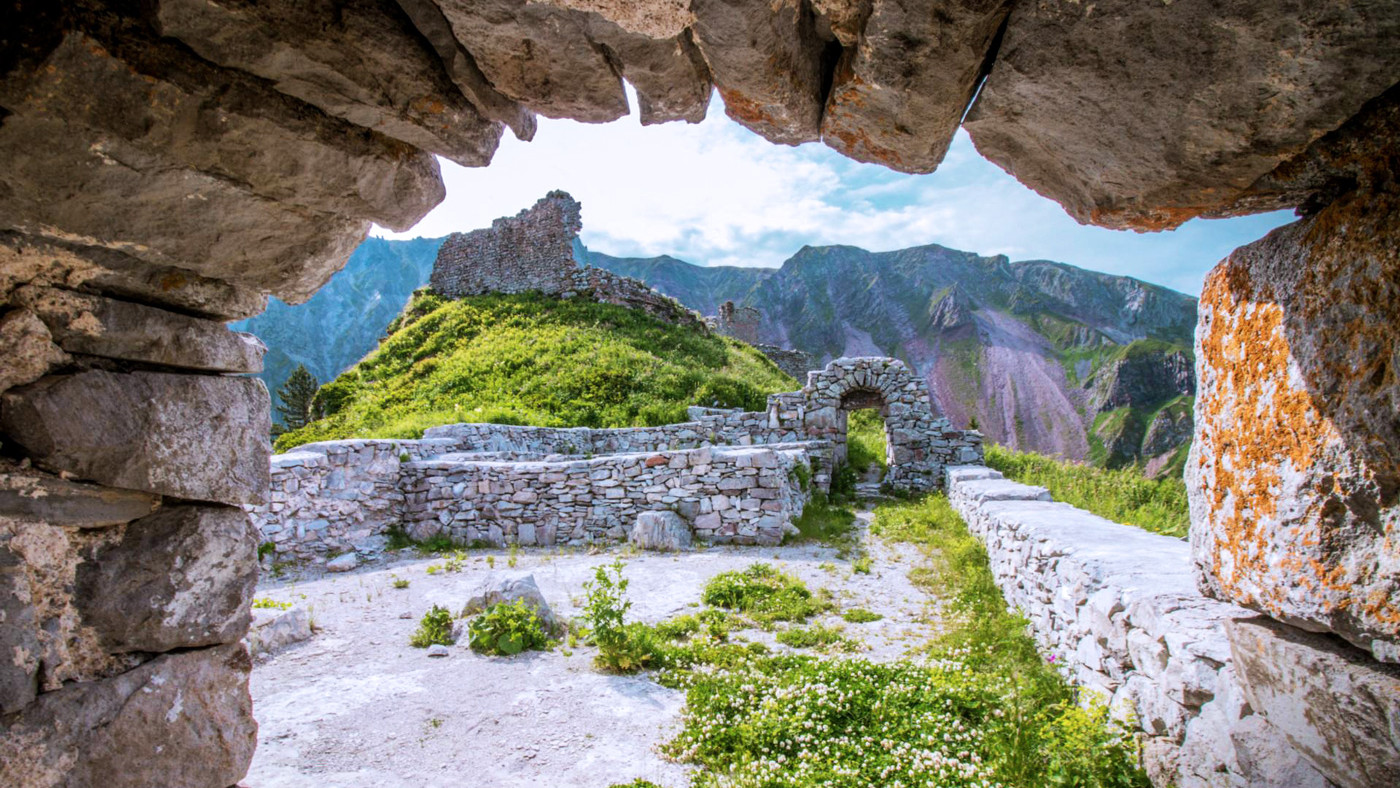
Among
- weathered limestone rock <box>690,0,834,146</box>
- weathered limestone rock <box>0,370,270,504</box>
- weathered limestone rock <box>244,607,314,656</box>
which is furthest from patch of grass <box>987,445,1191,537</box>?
weathered limestone rock <box>244,607,314,656</box>

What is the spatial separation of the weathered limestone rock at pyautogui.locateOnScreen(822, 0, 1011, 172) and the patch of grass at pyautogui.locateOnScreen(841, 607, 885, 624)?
5387mm

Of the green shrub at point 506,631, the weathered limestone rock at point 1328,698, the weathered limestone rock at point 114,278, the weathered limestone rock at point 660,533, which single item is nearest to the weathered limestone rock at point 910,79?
the weathered limestone rock at point 1328,698

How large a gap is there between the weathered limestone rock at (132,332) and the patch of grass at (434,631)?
4214 mm

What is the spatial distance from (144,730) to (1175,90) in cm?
367

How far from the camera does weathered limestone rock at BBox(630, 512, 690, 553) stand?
10047 millimetres

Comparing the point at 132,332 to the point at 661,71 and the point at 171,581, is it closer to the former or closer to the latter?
the point at 171,581

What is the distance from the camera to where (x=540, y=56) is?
1935 millimetres

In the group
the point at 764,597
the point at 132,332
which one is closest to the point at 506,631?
the point at 764,597

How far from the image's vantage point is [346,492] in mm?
10148

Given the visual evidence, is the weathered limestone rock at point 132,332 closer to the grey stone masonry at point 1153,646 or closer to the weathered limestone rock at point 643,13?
A: the weathered limestone rock at point 643,13

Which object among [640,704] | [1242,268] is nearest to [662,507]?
[640,704]

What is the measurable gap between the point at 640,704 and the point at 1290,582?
412 cm

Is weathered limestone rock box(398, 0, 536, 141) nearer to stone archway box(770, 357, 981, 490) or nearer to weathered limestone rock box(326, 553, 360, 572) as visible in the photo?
weathered limestone rock box(326, 553, 360, 572)

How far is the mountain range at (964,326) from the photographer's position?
50562mm
